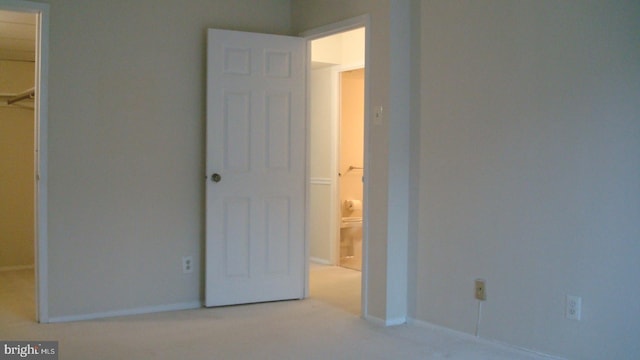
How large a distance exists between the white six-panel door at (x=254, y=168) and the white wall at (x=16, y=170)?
2718 mm

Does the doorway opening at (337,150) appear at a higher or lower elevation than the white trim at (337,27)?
lower

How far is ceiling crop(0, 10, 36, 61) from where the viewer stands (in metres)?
4.22

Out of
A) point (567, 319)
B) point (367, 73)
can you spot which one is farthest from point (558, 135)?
point (367, 73)

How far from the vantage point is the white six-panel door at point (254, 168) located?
13.9 feet

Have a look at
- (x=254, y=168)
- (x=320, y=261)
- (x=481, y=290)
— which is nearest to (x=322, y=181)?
(x=320, y=261)

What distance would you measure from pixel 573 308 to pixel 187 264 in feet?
8.32

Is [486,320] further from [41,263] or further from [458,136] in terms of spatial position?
[41,263]

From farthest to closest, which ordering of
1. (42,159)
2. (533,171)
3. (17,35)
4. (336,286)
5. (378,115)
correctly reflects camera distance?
(336,286)
(17,35)
(378,115)
(42,159)
(533,171)

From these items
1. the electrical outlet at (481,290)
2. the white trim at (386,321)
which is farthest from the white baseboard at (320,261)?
the electrical outlet at (481,290)

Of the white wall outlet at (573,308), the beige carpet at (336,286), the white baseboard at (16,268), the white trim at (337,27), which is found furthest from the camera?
the white baseboard at (16,268)

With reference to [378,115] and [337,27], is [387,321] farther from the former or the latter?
[337,27]

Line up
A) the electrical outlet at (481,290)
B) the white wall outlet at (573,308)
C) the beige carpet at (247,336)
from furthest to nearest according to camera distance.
Result: the electrical outlet at (481,290)
the beige carpet at (247,336)
the white wall outlet at (573,308)

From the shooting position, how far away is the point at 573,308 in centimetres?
304

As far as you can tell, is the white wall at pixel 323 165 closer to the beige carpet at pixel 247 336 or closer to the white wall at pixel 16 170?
the beige carpet at pixel 247 336
